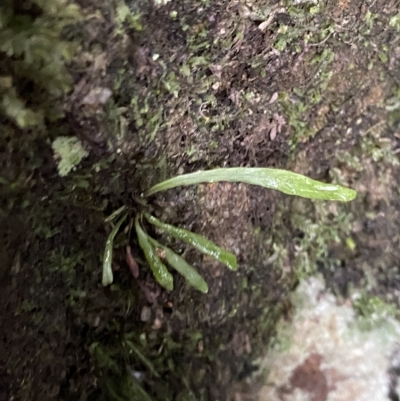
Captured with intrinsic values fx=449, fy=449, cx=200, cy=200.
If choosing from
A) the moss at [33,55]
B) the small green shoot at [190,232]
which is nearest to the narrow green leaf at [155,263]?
the small green shoot at [190,232]

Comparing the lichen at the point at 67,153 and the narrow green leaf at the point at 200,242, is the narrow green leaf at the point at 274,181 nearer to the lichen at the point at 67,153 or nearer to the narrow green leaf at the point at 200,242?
the narrow green leaf at the point at 200,242

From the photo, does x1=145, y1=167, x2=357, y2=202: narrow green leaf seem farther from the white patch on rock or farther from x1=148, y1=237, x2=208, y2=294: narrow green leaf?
the white patch on rock

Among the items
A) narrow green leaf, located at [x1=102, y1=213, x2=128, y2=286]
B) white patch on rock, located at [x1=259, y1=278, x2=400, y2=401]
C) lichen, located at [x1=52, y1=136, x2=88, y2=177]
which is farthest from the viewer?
white patch on rock, located at [x1=259, y1=278, x2=400, y2=401]

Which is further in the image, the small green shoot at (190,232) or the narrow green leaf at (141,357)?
the narrow green leaf at (141,357)

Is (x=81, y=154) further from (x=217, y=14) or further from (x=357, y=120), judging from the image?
(x=357, y=120)

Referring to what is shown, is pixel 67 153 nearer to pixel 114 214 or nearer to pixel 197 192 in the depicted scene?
pixel 114 214

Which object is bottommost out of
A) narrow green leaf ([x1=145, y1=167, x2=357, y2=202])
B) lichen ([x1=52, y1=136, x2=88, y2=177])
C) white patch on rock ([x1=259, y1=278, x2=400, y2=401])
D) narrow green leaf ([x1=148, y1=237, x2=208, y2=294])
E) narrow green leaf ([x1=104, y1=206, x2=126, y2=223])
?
white patch on rock ([x1=259, y1=278, x2=400, y2=401])

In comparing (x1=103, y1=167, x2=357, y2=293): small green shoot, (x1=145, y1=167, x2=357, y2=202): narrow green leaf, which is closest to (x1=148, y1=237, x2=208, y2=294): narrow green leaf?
(x1=103, y1=167, x2=357, y2=293): small green shoot
